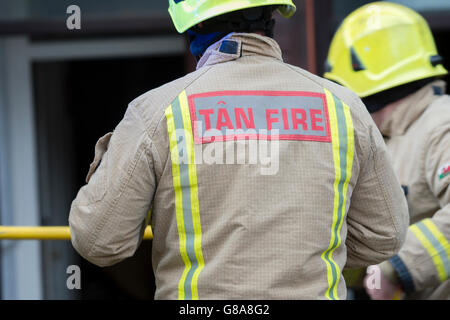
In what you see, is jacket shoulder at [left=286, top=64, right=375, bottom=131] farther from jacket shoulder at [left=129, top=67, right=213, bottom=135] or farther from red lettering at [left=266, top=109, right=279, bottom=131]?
jacket shoulder at [left=129, top=67, right=213, bottom=135]

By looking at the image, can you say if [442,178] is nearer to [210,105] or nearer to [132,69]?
[210,105]

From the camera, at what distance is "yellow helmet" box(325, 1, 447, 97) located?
125 inches

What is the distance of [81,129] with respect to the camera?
253 inches

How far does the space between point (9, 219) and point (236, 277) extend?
3.80 metres

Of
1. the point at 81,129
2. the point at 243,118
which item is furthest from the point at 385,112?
the point at 81,129

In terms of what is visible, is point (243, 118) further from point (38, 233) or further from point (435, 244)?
point (38, 233)

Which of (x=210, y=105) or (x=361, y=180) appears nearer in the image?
(x=210, y=105)

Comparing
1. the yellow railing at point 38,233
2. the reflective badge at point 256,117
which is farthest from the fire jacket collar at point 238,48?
the yellow railing at point 38,233

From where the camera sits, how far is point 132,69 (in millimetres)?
6496

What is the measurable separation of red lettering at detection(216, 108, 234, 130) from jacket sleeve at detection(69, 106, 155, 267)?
179 mm

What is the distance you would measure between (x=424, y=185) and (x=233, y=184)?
133 cm

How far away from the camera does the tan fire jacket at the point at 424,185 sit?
2814 mm
